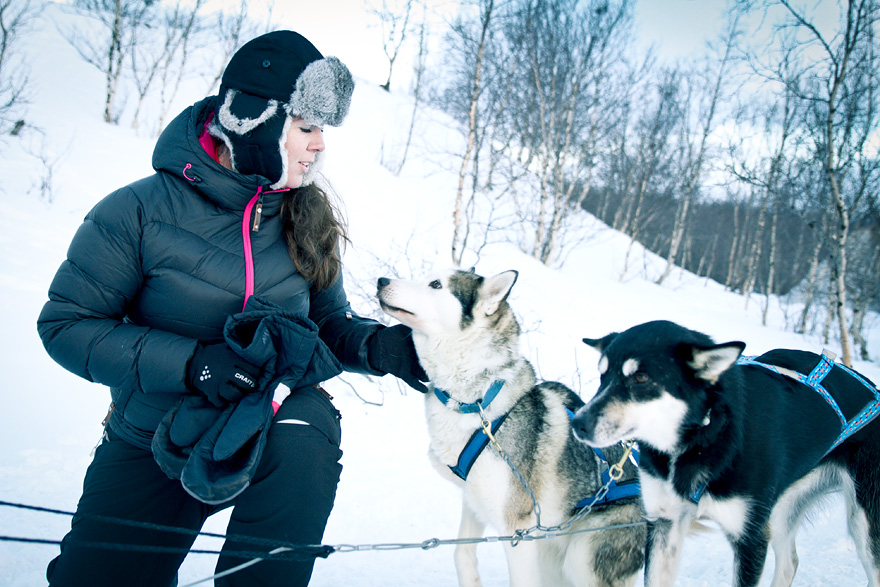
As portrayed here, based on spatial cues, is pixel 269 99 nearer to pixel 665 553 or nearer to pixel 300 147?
pixel 300 147

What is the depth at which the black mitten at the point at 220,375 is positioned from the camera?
1.59m

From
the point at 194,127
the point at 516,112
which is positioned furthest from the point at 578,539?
the point at 516,112

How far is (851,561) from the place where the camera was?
2.96 m

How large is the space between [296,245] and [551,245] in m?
13.1

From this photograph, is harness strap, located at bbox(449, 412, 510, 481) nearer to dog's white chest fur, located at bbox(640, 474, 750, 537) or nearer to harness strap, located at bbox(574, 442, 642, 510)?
harness strap, located at bbox(574, 442, 642, 510)

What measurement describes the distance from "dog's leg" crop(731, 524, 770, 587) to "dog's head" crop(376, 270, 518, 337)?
4.48 feet

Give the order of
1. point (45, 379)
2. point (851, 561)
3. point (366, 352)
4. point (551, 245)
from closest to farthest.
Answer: point (366, 352) < point (851, 561) < point (45, 379) < point (551, 245)

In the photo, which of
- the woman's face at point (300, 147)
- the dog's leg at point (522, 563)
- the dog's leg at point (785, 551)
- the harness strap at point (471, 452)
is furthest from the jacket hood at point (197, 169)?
the dog's leg at point (785, 551)

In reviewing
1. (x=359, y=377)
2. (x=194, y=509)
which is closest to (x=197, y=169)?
(x=194, y=509)

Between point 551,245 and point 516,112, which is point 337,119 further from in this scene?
point 516,112

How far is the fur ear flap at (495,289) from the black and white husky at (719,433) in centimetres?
52

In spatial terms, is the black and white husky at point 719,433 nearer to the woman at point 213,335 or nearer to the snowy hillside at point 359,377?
the snowy hillside at point 359,377

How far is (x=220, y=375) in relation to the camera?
62.6 inches

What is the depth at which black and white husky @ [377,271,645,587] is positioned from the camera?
7.07ft
